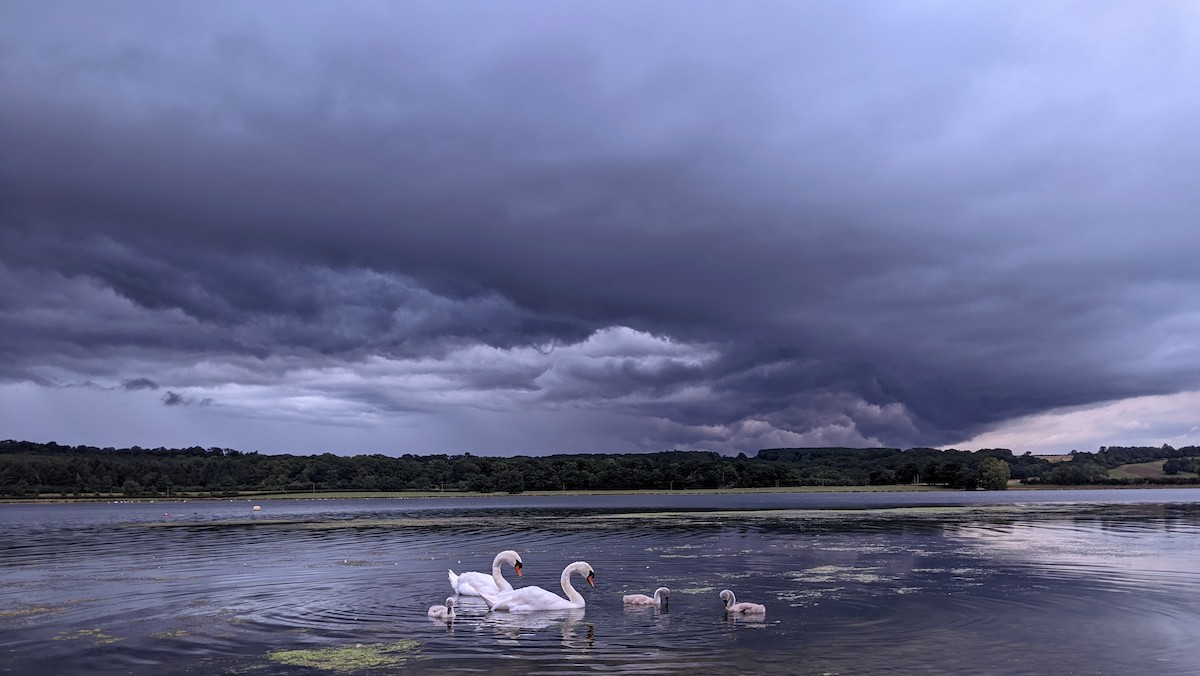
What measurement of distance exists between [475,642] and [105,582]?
65.4 ft

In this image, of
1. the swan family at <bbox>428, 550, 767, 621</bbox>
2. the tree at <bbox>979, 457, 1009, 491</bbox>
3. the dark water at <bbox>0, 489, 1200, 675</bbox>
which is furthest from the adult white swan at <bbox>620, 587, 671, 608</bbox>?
the tree at <bbox>979, 457, 1009, 491</bbox>

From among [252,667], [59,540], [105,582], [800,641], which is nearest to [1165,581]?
[800,641]

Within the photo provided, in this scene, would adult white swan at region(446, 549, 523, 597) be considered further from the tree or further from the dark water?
the tree

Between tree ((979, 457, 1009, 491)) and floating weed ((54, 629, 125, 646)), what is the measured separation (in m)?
198

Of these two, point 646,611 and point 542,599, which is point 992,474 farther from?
point 542,599

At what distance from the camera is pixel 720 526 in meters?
64.6

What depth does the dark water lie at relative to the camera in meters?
17.1

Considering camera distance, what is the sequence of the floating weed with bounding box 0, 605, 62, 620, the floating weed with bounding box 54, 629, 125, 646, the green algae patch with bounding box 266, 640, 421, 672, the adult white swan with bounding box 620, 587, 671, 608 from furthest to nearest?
the floating weed with bounding box 0, 605, 62, 620 → the adult white swan with bounding box 620, 587, 671, 608 → the floating weed with bounding box 54, 629, 125, 646 → the green algae patch with bounding box 266, 640, 421, 672

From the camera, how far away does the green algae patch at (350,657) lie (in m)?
16.8

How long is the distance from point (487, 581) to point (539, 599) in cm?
359

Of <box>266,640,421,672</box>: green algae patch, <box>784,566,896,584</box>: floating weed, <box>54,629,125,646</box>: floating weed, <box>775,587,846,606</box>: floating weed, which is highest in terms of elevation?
<box>266,640,421,672</box>: green algae patch

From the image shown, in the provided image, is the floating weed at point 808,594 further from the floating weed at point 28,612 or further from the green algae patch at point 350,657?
the floating weed at point 28,612

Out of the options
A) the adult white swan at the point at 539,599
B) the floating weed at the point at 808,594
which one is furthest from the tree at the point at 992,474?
the adult white swan at the point at 539,599

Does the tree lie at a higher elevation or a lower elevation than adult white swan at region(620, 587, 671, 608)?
lower
